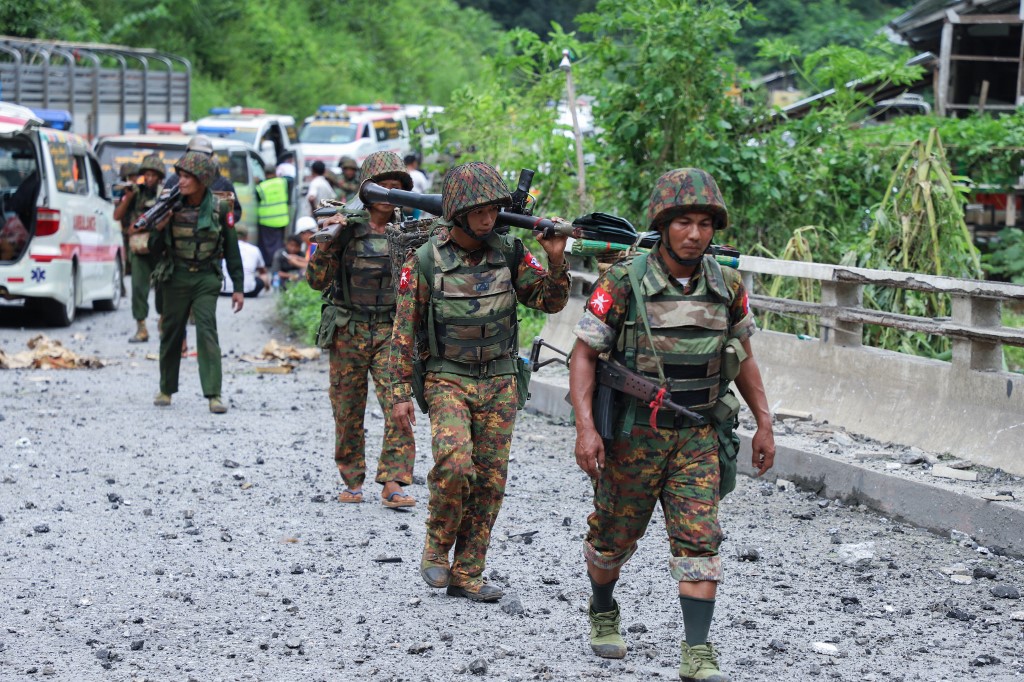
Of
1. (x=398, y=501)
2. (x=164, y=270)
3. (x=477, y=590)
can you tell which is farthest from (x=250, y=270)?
(x=477, y=590)

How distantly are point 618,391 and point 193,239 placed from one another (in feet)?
20.2

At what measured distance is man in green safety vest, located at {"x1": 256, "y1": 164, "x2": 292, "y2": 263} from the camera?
20.8 metres

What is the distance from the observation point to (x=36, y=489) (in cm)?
794

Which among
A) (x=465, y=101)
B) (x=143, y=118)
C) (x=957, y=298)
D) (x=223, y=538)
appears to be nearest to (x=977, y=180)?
(x=465, y=101)

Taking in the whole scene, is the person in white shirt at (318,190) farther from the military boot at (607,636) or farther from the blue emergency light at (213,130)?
the military boot at (607,636)

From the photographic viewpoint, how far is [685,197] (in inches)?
185

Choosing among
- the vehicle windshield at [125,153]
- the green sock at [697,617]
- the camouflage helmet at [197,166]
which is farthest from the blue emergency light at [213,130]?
the green sock at [697,617]

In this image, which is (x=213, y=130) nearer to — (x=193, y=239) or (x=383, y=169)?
(x=193, y=239)

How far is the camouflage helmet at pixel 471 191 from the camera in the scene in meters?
5.50

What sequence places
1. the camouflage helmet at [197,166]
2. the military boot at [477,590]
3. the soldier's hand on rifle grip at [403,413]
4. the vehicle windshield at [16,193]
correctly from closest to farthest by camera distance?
the soldier's hand on rifle grip at [403,413] → the military boot at [477,590] → the camouflage helmet at [197,166] → the vehicle windshield at [16,193]

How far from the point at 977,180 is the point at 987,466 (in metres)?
8.95

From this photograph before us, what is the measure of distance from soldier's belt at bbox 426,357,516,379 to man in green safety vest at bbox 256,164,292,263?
1533 centimetres

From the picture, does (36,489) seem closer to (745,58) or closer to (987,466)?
(987,466)

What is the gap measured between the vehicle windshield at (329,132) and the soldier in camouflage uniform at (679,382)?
25.7 meters
